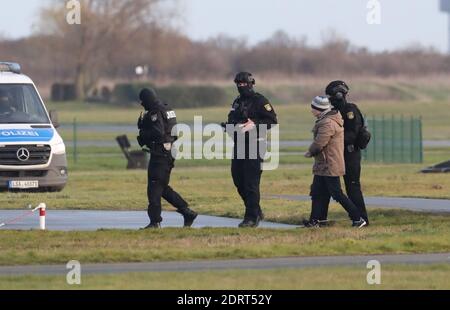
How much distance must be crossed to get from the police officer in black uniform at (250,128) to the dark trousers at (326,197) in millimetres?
800

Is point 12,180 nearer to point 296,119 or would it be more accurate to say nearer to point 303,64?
point 296,119

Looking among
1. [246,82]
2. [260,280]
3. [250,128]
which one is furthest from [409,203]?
[260,280]

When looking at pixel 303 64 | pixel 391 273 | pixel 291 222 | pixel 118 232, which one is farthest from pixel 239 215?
pixel 303 64

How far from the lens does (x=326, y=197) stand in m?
17.4

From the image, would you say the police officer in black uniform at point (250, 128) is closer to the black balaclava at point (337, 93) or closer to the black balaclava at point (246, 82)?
the black balaclava at point (246, 82)

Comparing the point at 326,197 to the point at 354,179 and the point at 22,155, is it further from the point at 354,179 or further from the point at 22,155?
the point at 22,155

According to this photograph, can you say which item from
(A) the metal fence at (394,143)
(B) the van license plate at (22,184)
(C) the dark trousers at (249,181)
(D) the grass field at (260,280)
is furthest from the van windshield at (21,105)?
(A) the metal fence at (394,143)

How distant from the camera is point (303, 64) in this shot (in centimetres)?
9012

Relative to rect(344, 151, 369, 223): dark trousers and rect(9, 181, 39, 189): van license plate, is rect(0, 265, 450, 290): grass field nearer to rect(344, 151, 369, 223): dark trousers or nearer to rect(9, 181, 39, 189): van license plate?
rect(344, 151, 369, 223): dark trousers

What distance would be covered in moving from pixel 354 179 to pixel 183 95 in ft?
199

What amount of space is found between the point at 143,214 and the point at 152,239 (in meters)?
4.64

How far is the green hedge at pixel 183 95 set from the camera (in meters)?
77.7

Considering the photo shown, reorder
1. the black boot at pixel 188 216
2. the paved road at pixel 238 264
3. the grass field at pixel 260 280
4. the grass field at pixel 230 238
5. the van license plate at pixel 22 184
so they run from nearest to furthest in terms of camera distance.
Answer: the grass field at pixel 260 280
the grass field at pixel 230 238
the paved road at pixel 238 264
the black boot at pixel 188 216
the van license plate at pixel 22 184

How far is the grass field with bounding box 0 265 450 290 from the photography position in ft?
40.8
